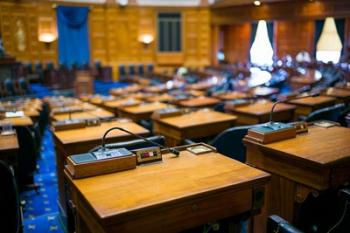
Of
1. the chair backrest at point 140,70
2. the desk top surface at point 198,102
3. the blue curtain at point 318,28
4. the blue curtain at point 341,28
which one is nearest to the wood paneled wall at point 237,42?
the blue curtain at point 318,28

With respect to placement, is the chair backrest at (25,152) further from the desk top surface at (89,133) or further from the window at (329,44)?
the window at (329,44)

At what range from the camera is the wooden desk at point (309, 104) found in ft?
15.3

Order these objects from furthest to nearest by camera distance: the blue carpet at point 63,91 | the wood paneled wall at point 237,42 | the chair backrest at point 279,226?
1. the wood paneled wall at point 237,42
2. the blue carpet at point 63,91
3. the chair backrest at point 279,226

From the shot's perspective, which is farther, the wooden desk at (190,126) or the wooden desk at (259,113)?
the wooden desk at (259,113)

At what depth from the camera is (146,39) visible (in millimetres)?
14258

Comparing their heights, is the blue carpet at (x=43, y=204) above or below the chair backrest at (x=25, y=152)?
below

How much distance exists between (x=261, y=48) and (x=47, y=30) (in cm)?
844

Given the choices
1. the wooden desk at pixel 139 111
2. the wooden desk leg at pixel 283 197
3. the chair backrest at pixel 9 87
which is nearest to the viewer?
the wooden desk leg at pixel 283 197

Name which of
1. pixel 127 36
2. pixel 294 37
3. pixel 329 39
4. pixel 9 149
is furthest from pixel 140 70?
pixel 9 149

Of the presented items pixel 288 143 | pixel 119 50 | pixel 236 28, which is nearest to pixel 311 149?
pixel 288 143

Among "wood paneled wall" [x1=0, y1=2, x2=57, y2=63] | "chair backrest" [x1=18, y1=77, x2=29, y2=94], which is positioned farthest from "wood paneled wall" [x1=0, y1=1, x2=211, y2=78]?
"chair backrest" [x1=18, y1=77, x2=29, y2=94]

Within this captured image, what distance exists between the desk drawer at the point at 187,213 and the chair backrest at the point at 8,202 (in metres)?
0.95

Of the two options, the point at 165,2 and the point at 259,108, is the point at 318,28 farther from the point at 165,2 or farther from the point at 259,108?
the point at 259,108

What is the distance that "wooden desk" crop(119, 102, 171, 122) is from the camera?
493 cm
